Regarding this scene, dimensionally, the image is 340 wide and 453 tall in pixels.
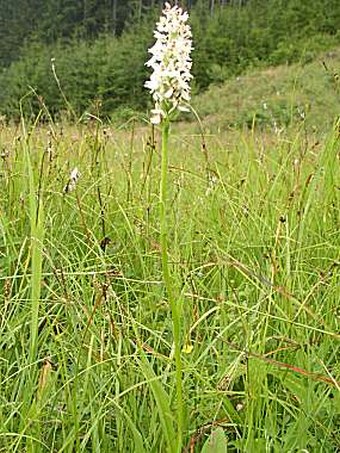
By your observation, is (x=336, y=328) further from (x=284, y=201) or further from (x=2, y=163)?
(x=2, y=163)

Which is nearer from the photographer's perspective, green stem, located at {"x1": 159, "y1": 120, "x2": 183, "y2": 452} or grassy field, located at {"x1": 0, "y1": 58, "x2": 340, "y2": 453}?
green stem, located at {"x1": 159, "y1": 120, "x2": 183, "y2": 452}

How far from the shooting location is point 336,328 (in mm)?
1548

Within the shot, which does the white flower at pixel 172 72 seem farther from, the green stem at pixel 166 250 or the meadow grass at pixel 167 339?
the meadow grass at pixel 167 339

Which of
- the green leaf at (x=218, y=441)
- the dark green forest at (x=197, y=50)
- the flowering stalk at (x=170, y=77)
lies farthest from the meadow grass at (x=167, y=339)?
the dark green forest at (x=197, y=50)

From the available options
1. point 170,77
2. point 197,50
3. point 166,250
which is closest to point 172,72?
point 170,77

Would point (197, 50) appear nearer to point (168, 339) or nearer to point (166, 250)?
point (168, 339)

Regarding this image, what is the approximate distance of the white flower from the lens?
98 centimetres

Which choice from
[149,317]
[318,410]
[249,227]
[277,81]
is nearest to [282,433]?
[318,410]

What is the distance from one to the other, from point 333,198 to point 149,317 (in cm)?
93

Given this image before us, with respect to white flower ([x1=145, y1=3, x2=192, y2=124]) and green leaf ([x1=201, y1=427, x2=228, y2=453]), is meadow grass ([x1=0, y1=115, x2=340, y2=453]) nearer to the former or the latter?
green leaf ([x1=201, y1=427, x2=228, y2=453])

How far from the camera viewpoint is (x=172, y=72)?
→ 3.21ft

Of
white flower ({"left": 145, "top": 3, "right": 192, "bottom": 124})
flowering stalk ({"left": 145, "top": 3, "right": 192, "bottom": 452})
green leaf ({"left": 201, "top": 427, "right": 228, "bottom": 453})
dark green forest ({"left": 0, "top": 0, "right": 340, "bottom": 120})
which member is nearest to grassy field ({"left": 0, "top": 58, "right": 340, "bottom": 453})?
green leaf ({"left": 201, "top": 427, "right": 228, "bottom": 453})

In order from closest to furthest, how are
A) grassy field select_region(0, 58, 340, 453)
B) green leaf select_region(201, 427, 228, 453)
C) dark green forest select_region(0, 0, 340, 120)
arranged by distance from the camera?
green leaf select_region(201, 427, 228, 453) < grassy field select_region(0, 58, 340, 453) < dark green forest select_region(0, 0, 340, 120)

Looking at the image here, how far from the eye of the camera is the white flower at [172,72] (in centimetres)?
98
